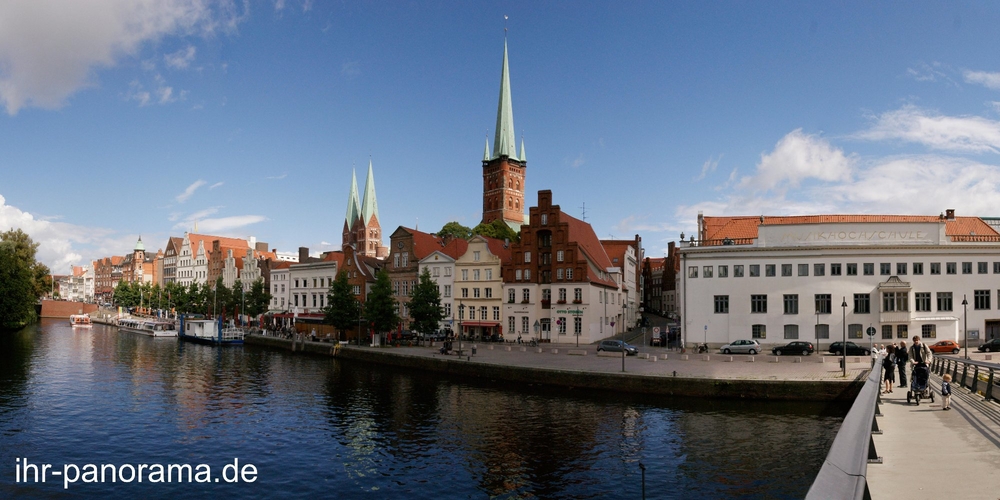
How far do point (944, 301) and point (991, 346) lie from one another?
6115 mm

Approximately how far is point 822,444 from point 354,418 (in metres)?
23.8

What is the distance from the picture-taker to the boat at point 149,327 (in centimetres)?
10381

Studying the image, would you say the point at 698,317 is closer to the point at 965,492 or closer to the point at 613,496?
the point at 613,496

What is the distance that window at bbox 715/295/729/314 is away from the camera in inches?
2470

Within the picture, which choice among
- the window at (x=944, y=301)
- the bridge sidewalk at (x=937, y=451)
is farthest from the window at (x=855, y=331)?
the bridge sidewalk at (x=937, y=451)

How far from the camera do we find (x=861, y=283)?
196ft

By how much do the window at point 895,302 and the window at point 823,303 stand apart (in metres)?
4.56

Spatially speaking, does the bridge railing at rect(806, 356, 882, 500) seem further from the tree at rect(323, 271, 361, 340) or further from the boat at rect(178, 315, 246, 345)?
the boat at rect(178, 315, 246, 345)

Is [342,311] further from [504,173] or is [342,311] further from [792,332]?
[504,173]

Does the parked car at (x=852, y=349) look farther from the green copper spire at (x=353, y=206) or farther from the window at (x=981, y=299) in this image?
the green copper spire at (x=353, y=206)

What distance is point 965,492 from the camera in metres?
9.14

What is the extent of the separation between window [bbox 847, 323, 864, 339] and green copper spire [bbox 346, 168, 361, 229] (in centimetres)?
13836

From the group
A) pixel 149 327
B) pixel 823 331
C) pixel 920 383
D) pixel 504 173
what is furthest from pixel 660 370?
pixel 504 173

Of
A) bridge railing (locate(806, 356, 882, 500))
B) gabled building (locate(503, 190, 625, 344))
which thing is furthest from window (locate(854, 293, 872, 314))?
bridge railing (locate(806, 356, 882, 500))
